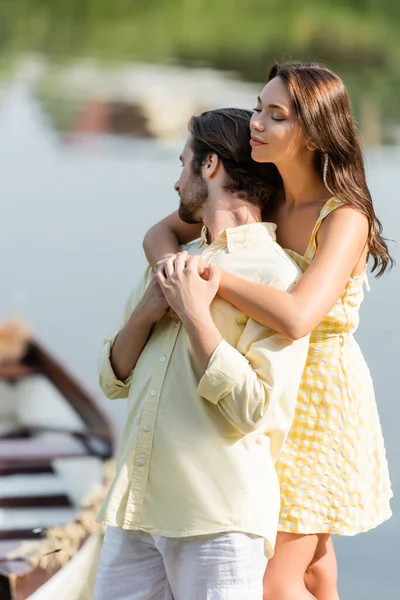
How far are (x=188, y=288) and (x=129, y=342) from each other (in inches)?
6.4

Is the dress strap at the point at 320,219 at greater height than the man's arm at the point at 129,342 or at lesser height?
greater

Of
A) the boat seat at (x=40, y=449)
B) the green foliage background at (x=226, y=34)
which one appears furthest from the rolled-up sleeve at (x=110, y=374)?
the green foliage background at (x=226, y=34)

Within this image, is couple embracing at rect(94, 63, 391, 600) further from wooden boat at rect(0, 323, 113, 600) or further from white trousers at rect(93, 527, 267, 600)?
wooden boat at rect(0, 323, 113, 600)

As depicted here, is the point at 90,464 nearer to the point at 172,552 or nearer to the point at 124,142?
the point at 124,142

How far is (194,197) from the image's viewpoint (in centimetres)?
172

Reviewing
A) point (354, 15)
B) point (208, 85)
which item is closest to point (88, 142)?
point (208, 85)

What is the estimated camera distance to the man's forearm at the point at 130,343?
1702mm

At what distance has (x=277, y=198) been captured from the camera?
6.02 ft

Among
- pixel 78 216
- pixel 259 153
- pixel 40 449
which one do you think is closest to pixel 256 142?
pixel 259 153

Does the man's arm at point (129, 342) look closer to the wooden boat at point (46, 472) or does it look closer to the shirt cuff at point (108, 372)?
the shirt cuff at point (108, 372)

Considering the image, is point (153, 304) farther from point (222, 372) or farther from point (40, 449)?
point (40, 449)

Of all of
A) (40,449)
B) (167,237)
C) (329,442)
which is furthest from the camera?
(40,449)

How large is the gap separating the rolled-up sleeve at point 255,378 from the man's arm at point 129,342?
0.15 m

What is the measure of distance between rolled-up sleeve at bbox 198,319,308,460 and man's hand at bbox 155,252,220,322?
0.07 metres
